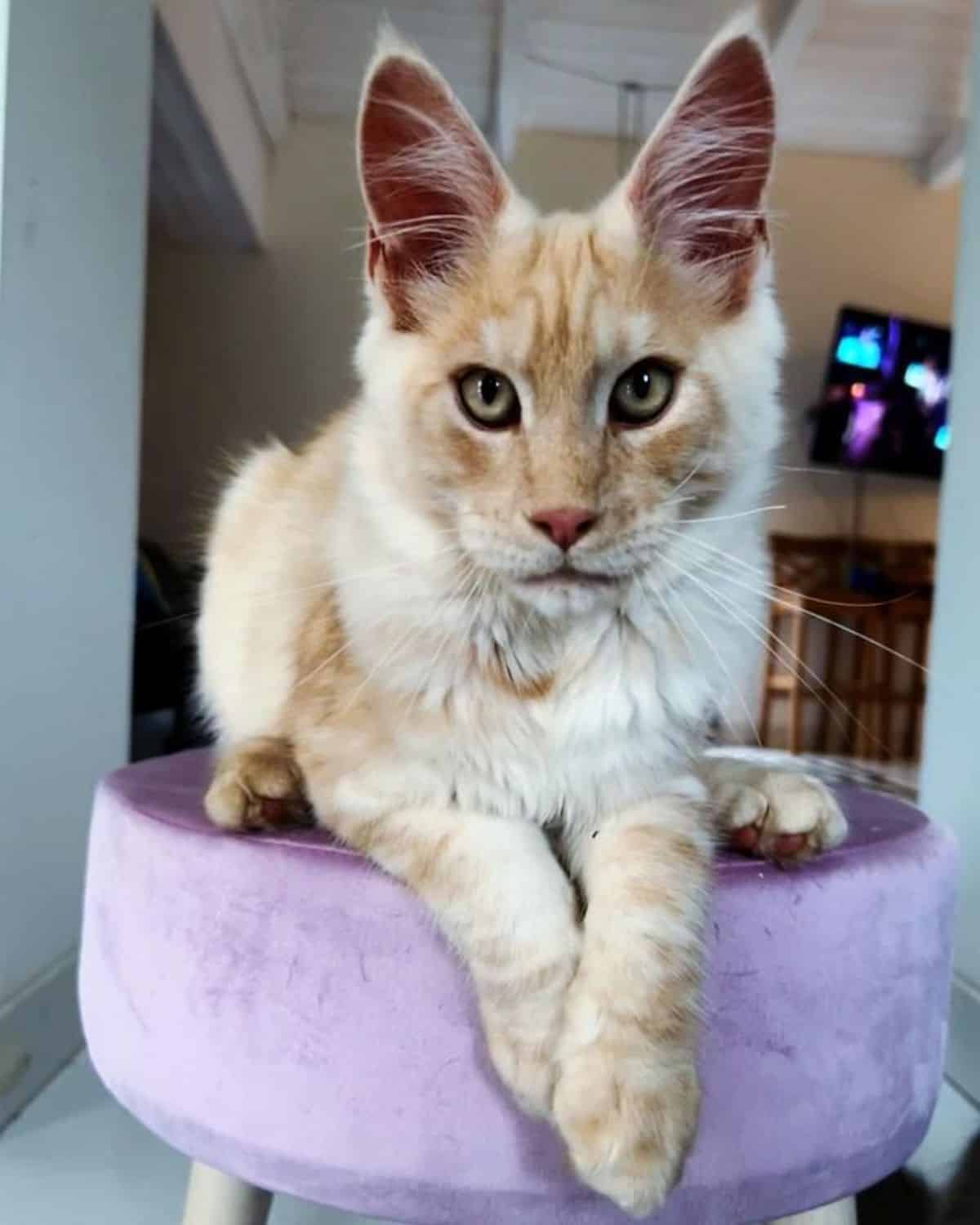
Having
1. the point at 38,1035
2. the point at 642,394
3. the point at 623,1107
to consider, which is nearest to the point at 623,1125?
the point at 623,1107

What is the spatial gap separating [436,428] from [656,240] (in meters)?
0.24

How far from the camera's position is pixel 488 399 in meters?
0.81

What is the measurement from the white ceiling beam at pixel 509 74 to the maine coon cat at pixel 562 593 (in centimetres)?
278

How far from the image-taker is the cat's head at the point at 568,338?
0.77m

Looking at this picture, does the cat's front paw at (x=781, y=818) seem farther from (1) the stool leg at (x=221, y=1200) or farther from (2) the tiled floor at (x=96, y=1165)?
(2) the tiled floor at (x=96, y=1165)

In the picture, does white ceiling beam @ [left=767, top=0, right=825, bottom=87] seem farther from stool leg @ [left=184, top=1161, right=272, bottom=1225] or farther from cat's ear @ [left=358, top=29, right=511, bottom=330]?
stool leg @ [left=184, top=1161, right=272, bottom=1225]

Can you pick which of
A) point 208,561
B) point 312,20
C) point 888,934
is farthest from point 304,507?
point 312,20

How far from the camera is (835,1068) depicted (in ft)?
2.69

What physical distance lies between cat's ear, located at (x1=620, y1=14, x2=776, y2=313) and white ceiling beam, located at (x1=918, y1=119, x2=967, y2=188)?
4.07 m

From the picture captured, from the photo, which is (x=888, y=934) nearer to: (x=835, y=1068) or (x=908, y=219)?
(x=835, y=1068)

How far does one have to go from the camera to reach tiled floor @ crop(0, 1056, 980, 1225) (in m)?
1.27

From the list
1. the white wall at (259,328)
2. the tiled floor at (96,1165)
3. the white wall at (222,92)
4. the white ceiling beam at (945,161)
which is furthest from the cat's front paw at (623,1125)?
the white ceiling beam at (945,161)

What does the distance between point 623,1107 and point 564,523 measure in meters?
0.36

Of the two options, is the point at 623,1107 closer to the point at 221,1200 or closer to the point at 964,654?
the point at 221,1200
